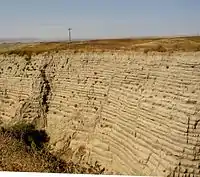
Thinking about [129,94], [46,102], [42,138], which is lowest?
[42,138]

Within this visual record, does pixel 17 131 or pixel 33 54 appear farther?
pixel 33 54

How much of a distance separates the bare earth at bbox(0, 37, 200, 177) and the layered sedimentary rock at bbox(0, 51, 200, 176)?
0.03m

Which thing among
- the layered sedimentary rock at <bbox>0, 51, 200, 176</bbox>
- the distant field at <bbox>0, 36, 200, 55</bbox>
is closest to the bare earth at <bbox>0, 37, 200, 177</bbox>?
the layered sedimentary rock at <bbox>0, 51, 200, 176</bbox>

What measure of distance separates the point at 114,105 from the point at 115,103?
0.12 meters

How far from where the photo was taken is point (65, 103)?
2322 cm

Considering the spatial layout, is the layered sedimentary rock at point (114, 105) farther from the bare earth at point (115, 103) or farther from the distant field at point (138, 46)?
the distant field at point (138, 46)

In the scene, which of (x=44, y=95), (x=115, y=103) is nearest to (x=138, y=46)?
(x=115, y=103)

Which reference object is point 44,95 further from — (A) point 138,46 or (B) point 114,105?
(B) point 114,105

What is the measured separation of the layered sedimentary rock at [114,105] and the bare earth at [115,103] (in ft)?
0.11

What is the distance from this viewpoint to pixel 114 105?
62.1ft

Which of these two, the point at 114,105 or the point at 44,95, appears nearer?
the point at 114,105

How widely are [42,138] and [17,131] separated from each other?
2.03 m

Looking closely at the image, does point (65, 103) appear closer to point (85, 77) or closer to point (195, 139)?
point (85, 77)

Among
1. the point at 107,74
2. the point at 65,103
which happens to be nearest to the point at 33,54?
the point at 65,103
